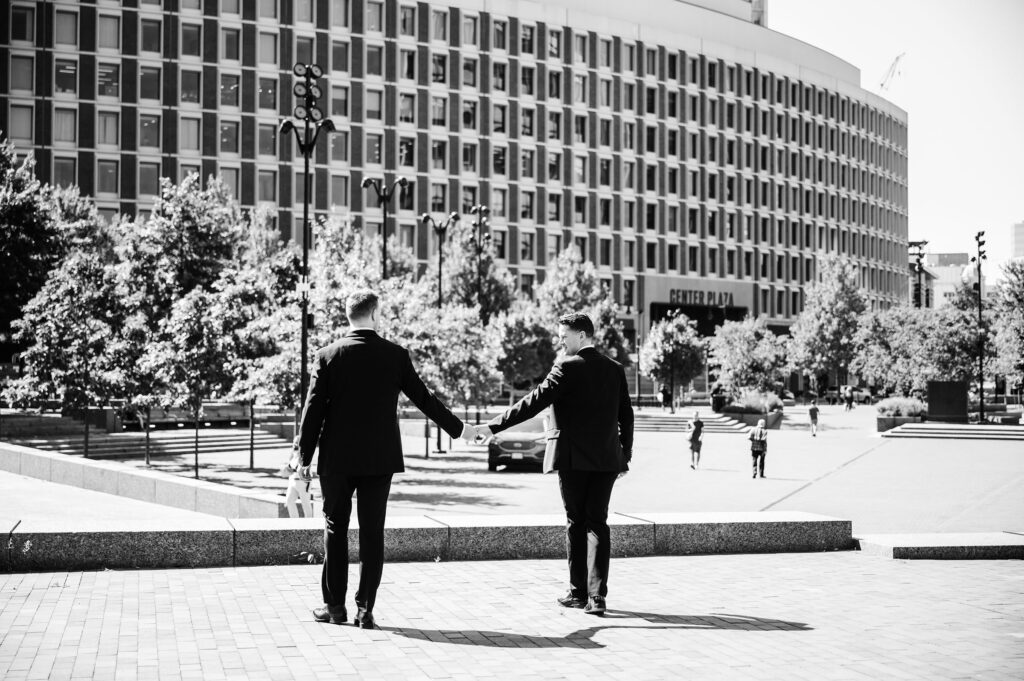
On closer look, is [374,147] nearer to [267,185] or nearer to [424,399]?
[267,185]

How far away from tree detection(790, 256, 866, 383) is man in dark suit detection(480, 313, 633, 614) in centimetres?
7899

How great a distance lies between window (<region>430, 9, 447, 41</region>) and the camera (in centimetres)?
7831

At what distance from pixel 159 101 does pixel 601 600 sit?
68.7 metres

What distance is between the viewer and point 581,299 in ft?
227

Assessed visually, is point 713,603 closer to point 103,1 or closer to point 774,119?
point 103,1

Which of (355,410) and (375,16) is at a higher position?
(375,16)

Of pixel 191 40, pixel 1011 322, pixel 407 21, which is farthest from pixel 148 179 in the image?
pixel 1011 322

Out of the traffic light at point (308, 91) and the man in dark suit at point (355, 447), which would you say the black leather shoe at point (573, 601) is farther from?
the traffic light at point (308, 91)

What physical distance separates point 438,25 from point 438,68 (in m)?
3.11

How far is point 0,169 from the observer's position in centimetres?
4009

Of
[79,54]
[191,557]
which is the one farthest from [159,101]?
[191,557]

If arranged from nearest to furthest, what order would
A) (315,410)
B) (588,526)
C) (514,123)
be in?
(315,410) < (588,526) < (514,123)

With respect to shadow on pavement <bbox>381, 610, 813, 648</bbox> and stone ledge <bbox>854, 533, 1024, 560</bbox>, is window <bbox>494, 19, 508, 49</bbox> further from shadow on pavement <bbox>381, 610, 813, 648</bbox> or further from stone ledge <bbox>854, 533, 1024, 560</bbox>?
shadow on pavement <bbox>381, 610, 813, 648</bbox>

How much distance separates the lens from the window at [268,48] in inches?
2842
